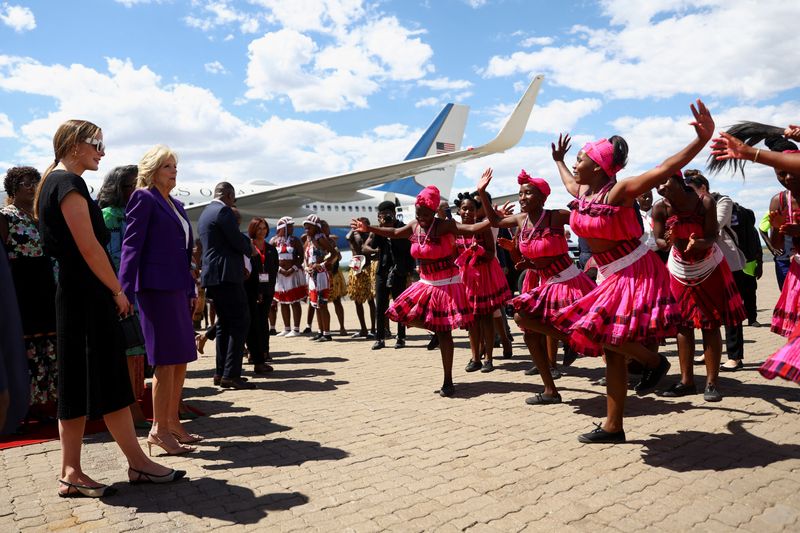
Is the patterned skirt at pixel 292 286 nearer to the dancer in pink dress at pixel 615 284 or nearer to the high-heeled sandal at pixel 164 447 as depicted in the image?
the high-heeled sandal at pixel 164 447

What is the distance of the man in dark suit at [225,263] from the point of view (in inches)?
224

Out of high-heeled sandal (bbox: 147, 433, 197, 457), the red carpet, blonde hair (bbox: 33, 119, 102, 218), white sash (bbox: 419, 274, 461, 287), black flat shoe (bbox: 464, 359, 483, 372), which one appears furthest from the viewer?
black flat shoe (bbox: 464, 359, 483, 372)

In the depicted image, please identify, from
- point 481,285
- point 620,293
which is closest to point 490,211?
point 481,285

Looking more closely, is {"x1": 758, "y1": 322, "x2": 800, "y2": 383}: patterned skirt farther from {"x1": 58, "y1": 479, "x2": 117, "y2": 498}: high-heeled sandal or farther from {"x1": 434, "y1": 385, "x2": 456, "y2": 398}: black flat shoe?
{"x1": 58, "y1": 479, "x2": 117, "y2": 498}: high-heeled sandal

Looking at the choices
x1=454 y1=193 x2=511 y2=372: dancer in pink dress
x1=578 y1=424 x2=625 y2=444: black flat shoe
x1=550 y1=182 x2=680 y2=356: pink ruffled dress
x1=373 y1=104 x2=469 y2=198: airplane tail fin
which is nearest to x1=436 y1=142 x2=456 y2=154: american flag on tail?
x1=373 y1=104 x2=469 y2=198: airplane tail fin

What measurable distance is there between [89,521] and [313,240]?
23.9ft

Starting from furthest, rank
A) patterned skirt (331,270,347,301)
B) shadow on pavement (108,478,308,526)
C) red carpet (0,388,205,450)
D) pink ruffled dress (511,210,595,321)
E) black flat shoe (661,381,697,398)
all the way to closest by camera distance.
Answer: patterned skirt (331,270,347,301) < black flat shoe (661,381,697,398) < pink ruffled dress (511,210,595,321) < red carpet (0,388,205,450) < shadow on pavement (108,478,308,526)

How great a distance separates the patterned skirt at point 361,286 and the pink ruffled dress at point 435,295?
165 inches

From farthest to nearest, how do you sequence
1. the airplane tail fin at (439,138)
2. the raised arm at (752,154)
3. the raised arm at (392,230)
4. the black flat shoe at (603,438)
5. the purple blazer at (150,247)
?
1. the airplane tail fin at (439,138)
2. the raised arm at (392,230)
3. the black flat shoe at (603,438)
4. the purple blazer at (150,247)
5. the raised arm at (752,154)

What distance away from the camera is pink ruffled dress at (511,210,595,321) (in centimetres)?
455

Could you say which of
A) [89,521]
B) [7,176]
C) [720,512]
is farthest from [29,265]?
[720,512]

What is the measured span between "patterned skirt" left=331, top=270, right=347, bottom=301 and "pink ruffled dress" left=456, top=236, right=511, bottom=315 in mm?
3942

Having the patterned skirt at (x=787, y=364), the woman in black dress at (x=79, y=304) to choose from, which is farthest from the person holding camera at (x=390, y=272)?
the patterned skirt at (x=787, y=364)

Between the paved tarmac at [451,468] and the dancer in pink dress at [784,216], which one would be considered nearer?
the dancer in pink dress at [784,216]
